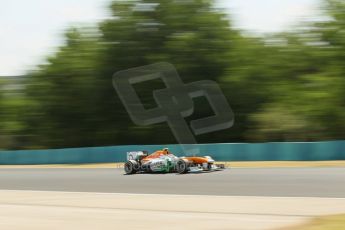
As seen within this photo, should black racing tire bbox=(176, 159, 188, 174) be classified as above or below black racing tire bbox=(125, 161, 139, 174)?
above

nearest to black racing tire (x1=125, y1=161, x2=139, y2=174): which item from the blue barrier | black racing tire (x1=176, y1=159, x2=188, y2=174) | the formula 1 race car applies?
the formula 1 race car

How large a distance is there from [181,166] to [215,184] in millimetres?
3887

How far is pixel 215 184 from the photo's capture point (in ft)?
53.6

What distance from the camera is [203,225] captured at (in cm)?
924

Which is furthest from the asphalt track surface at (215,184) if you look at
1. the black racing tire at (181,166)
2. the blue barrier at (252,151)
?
the blue barrier at (252,151)

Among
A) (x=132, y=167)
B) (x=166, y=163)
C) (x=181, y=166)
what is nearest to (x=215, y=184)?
(x=181, y=166)

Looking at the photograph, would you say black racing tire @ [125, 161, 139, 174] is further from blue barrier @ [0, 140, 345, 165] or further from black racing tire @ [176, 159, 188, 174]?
blue barrier @ [0, 140, 345, 165]

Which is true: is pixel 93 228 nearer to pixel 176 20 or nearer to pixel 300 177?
pixel 300 177

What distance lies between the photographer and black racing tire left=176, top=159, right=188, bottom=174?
788 inches

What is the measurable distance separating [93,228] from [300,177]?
9398mm

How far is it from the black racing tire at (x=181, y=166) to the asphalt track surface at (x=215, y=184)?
0.26 metres

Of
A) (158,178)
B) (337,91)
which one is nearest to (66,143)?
(337,91)

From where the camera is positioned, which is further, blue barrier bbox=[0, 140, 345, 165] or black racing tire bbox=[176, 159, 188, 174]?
blue barrier bbox=[0, 140, 345, 165]

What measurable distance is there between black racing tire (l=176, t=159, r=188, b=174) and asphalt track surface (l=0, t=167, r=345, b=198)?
0.26 metres
